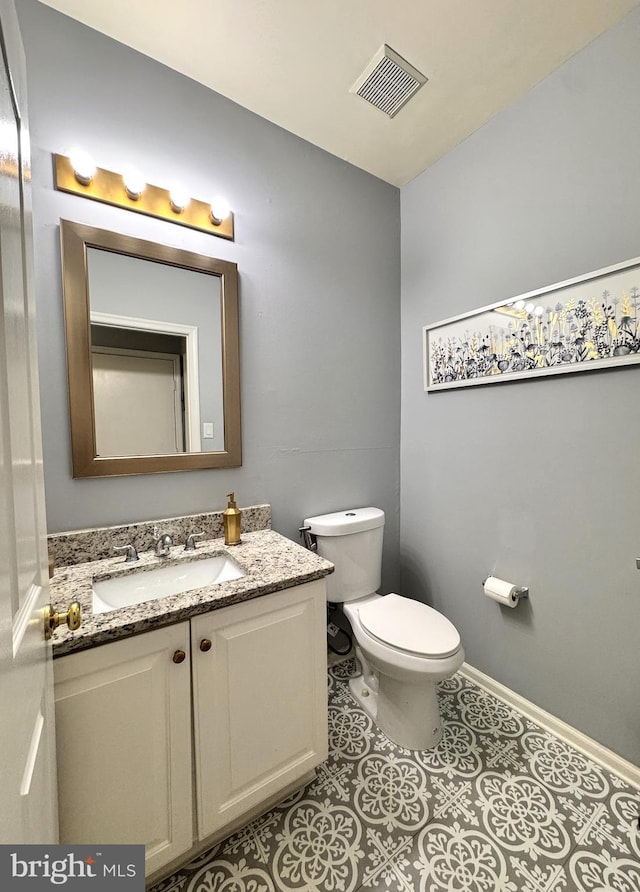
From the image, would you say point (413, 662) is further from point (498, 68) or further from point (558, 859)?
point (498, 68)

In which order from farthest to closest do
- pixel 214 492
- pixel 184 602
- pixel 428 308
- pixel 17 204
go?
pixel 428 308
pixel 214 492
pixel 184 602
pixel 17 204

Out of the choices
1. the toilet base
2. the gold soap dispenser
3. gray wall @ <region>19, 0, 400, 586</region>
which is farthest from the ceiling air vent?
the toilet base

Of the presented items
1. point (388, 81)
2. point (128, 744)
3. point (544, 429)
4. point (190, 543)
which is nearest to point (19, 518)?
point (128, 744)

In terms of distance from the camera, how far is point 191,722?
975 mm

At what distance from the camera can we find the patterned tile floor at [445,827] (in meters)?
1.01

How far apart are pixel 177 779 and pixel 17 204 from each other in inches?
53.7

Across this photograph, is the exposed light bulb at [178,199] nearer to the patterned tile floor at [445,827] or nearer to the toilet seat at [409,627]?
the toilet seat at [409,627]

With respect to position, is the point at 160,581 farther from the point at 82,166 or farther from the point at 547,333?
the point at 547,333

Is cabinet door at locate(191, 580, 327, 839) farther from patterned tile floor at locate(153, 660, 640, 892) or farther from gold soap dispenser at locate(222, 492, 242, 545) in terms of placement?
gold soap dispenser at locate(222, 492, 242, 545)

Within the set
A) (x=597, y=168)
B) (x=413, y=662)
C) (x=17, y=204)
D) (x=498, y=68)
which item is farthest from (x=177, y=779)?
(x=498, y=68)

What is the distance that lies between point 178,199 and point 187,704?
1.72 metres

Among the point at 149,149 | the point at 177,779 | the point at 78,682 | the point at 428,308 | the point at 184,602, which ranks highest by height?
the point at 149,149

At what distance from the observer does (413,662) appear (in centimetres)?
129

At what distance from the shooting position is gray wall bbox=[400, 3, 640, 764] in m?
1.25
